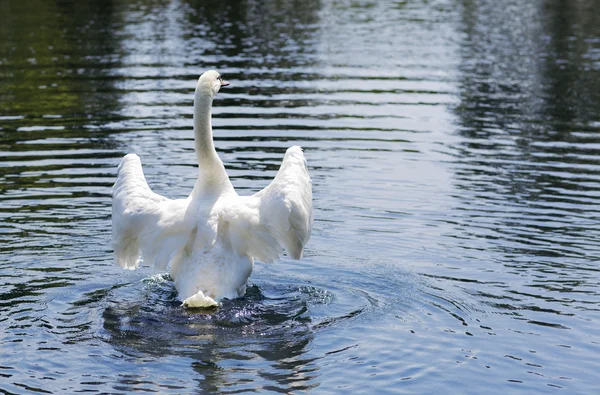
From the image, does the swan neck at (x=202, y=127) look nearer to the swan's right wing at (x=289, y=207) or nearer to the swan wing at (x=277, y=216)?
the swan wing at (x=277, y=216)

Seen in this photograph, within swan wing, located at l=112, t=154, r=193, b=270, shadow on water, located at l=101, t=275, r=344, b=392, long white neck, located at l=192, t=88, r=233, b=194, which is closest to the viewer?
shadow on water, located at l=101, t=275, r=344, b=392

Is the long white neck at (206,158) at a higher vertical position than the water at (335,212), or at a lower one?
higher

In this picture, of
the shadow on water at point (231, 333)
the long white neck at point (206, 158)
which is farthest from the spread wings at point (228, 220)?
the shadow on water at point (231, 333)

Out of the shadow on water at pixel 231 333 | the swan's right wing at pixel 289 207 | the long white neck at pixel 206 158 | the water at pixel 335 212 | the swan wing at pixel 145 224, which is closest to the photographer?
the shadow on water at pixel 231 333

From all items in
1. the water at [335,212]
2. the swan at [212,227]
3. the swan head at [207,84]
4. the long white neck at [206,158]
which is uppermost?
the swan head at [207,84]

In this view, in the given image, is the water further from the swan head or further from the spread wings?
the swan head

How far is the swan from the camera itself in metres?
10.9

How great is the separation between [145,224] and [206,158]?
3.57 ft

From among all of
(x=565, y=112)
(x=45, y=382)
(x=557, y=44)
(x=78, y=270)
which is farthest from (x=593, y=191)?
(x=557, y=44)

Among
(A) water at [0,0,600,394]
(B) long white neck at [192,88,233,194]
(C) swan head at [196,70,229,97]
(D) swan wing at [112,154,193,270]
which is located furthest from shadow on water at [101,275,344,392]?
(C) swan head at [196,70,229,97]

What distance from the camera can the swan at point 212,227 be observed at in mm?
10883

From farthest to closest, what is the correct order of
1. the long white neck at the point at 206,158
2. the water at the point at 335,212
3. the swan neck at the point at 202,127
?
the swan neck at the point at 202,127 → the long white neck at the point at 206,158 → the water at the point at 335,212

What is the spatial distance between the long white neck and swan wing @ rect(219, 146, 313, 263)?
1.29ft

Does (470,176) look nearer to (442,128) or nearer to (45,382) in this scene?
(442,128)
